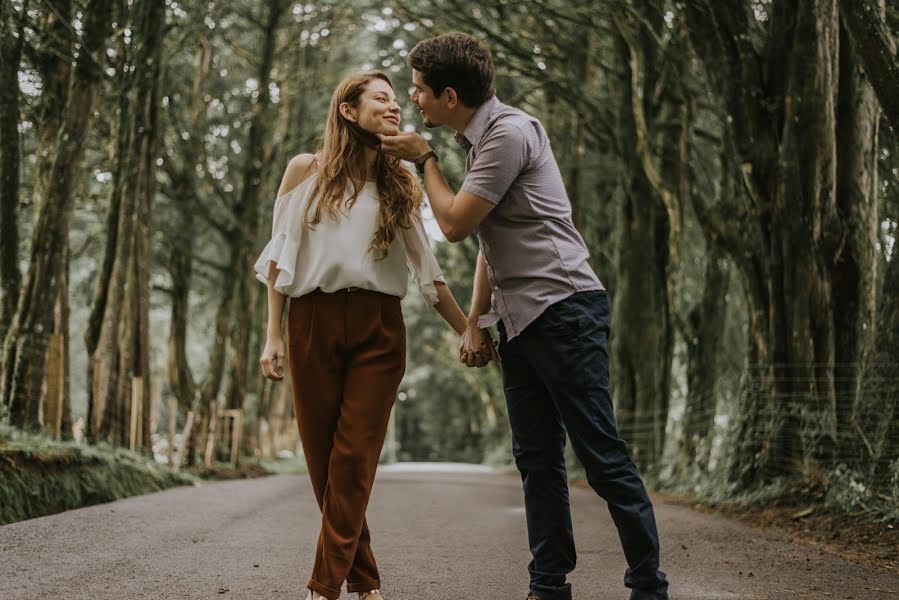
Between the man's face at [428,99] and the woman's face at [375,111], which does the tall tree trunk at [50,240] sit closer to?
the woman's face at [375,111]

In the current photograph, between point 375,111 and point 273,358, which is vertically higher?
point 375,111

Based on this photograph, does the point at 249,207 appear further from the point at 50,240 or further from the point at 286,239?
the point at 286,239

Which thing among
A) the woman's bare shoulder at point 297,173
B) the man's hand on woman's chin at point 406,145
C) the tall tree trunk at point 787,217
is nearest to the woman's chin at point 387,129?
the man's hand on woman's chin at point 406,145

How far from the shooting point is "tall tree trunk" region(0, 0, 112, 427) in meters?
10.3

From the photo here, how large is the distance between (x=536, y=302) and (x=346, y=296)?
76 cm

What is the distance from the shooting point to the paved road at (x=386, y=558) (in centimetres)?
493

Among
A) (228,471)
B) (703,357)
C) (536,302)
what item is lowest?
(228,471)

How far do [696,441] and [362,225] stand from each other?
10.0 meters

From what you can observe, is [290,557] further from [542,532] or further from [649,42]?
[649,42]

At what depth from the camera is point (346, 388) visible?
4102 mm

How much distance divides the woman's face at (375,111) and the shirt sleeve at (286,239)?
346 mm

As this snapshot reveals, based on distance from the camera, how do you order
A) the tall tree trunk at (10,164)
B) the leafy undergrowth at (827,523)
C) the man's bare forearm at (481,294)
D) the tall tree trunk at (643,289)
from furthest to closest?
the tall tree trunk at (643,289), the tall tree trunk at (10,164), the leafy undergrowth at (827,523), the man's bare forearm at (481,294)

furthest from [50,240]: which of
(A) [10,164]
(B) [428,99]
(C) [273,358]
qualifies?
(B) [428,99]

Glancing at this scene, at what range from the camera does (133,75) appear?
45.7 ft
